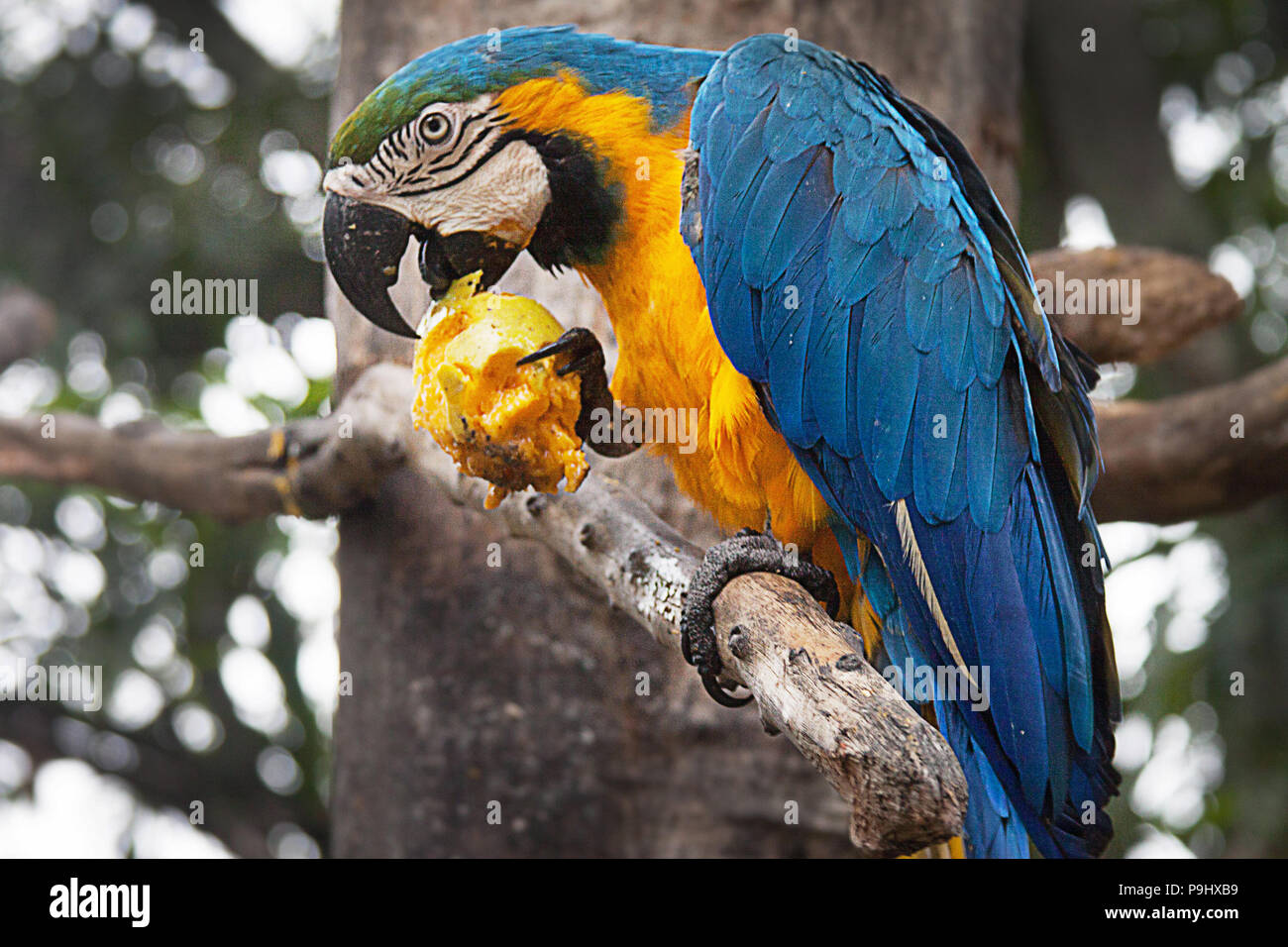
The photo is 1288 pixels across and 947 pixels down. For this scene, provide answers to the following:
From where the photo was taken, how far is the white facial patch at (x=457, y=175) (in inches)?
56.1

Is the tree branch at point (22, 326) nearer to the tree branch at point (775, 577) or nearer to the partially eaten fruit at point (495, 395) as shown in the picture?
the tree branch at point (775, 577)

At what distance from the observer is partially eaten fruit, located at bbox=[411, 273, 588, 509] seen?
1.42 meters

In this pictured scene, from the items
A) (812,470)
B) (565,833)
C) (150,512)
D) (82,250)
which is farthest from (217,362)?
(812,470)

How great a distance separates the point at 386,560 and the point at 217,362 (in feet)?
3.90

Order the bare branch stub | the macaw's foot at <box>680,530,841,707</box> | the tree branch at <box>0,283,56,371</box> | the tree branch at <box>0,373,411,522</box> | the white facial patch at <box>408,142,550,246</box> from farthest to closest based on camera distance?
the tree branch at <box>0,283,56,371</box>, the tree branch at <box>0,373,411,522</box>, the white facial patch at <box>408,142,550,246</box>, the macaw's foot at <box>680,530,841,707</box>, the bare branch stub

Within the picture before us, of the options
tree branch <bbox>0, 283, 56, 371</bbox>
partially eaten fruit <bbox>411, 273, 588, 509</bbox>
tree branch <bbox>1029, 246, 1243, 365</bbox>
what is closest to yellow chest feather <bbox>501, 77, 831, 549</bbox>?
partially eaten fruit <bbox>411, 273, 588, 509</bbox>

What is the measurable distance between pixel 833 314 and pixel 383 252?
1.95 ft

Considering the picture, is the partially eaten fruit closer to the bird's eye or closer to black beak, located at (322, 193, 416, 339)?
black beak, located at (322, 193, 416, 339)

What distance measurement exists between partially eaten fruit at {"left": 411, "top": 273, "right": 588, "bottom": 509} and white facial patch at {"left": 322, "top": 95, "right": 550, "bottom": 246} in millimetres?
94

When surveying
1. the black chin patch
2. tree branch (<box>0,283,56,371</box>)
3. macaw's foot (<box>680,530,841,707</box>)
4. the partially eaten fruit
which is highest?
tree branch (<box>0,283,56,371</box>)

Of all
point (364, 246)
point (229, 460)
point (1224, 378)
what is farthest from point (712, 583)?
point (1224, 378)

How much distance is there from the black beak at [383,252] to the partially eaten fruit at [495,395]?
0.10 feet
